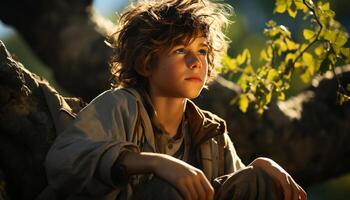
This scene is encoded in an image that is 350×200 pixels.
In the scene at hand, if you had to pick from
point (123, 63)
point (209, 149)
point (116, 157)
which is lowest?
point (209, 149)

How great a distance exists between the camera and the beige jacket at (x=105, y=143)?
257 centimetres

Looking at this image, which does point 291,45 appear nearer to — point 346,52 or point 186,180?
point 346,52

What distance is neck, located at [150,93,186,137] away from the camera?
10.0ft

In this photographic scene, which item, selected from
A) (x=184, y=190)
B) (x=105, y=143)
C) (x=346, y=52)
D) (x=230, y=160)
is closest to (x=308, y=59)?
(x=346, y=52)

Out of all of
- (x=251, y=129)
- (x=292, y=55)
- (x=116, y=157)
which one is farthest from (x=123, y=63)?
(x=251, y=129)

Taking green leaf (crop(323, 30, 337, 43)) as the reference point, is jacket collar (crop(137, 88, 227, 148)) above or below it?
below

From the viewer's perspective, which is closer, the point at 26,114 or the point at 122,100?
the point at 122,100

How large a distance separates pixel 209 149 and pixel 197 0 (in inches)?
25.6

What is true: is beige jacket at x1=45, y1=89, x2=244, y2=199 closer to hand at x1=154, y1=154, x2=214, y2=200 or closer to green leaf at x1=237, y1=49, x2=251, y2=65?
hand at x1=154, y1=154, x2=214, y2=200

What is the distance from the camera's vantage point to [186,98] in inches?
122

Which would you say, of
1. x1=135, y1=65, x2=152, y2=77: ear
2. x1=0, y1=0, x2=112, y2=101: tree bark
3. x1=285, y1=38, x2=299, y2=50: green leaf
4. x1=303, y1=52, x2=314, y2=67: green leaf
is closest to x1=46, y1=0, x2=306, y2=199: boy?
x1=135, y1=65, x2=152, y2=77: ear

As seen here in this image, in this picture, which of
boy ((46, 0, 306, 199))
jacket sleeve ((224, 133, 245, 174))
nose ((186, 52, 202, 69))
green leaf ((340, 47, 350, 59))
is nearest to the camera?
boy ((46, 0, 306, 199))

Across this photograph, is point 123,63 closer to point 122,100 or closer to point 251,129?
point 122,100

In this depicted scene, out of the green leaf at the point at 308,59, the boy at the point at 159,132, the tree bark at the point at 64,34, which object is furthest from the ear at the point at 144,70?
the tree bark at the point at 64,34
